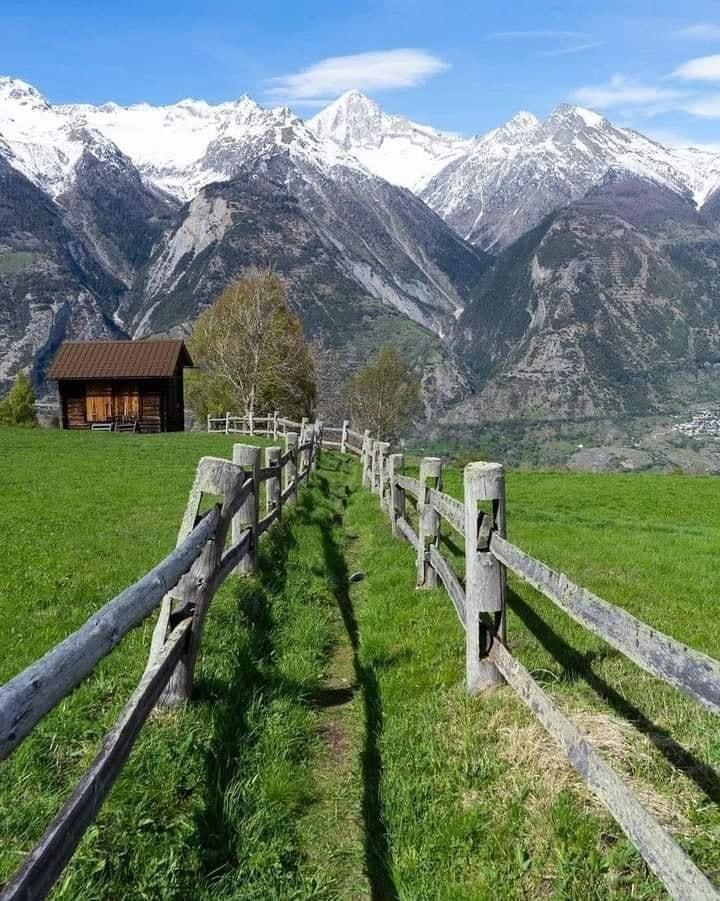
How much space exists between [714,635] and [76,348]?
52912 millimetres

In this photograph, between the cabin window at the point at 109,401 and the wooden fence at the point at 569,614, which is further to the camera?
the cabin window at the point at 109,401

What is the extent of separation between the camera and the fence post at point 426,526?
9781 millimetres

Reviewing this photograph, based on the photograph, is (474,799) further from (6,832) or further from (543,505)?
(543,505)

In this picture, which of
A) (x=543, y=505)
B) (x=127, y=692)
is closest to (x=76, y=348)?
(x=543, y=505)

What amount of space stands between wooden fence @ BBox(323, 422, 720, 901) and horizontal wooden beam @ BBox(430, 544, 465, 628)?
0.02 metres

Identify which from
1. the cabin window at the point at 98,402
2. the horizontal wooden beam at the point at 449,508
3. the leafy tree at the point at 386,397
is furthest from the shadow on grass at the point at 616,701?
the leafy tree at the point at 386,397

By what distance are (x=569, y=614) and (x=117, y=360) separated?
52767 millimetres

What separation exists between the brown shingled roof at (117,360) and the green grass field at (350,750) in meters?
42.6

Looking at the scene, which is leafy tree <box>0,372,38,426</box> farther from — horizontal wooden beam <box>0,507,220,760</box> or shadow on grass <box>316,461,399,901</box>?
horizontal wooden beam <box>0,507,220,760</box>

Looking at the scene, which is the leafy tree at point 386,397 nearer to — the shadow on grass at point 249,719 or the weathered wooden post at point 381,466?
the weathered wooden post at point 381,466

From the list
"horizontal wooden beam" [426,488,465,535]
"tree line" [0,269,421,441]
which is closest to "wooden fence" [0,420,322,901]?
"horizontal wooden beam" [426,488,465,535]

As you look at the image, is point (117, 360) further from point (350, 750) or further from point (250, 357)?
point (350, 750)

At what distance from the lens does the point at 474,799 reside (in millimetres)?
4938

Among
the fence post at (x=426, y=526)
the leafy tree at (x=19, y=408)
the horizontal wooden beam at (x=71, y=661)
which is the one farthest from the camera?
the leafy tree at (x=19, y=408)
